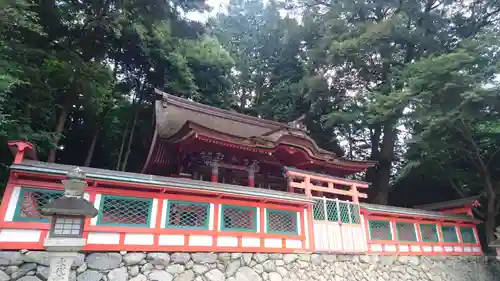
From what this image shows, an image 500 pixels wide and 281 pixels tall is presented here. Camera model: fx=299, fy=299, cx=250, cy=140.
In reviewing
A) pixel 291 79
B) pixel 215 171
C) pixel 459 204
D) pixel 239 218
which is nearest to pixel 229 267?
pixel 239 218

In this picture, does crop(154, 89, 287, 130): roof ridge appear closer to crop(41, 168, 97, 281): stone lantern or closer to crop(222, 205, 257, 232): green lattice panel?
crop(222, 205, 257, 232): green lattice panel

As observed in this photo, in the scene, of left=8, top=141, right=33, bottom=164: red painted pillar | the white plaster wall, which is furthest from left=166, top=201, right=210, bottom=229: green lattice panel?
left=8, top=141, right=33, bottom=164: red painted pillar

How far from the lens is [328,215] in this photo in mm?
7961

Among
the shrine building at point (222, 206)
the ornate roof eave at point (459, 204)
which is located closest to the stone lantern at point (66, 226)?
the shrine building at point (222, 206)

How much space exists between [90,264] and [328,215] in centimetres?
560

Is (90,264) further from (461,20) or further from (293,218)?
(461,20)

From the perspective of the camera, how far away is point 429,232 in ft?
33.2

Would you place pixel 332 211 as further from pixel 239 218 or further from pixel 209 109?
pixel 209 109

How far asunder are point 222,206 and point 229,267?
4.09ft

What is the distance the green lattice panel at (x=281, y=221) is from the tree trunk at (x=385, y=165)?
851cm

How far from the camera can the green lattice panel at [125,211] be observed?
5.48 meters

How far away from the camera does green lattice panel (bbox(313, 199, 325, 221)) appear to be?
25.6ft

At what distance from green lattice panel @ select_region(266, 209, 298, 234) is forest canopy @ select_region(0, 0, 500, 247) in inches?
237

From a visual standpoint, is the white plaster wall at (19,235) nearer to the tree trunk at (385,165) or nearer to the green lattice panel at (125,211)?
the green lattice panel at (125,211)
